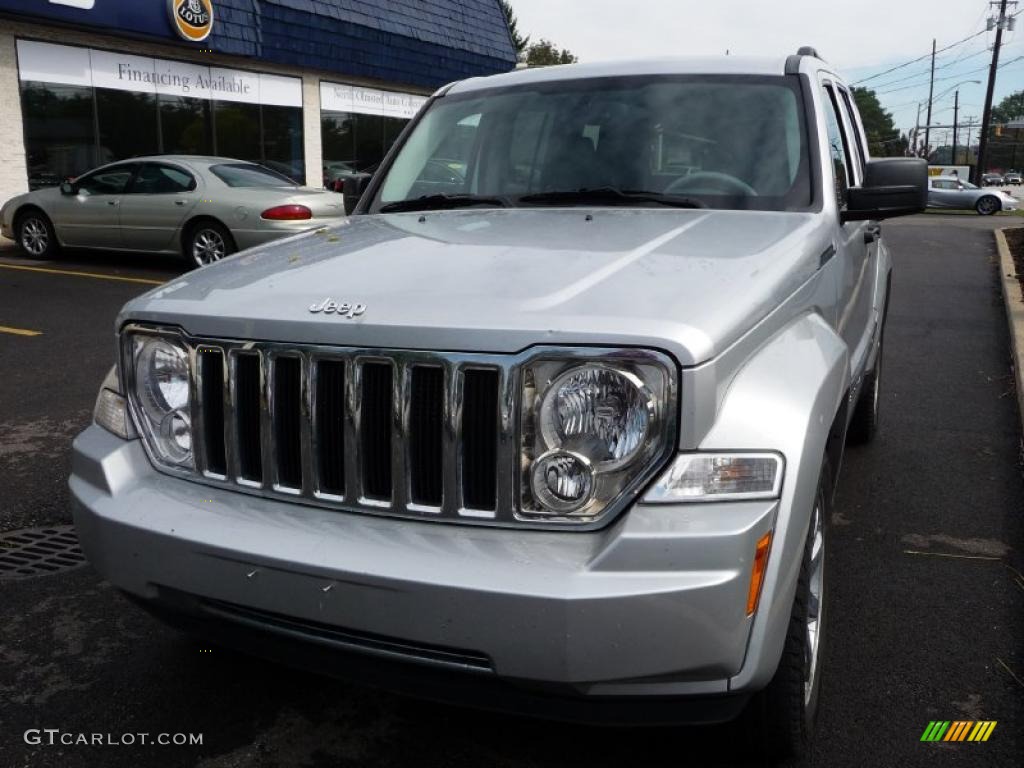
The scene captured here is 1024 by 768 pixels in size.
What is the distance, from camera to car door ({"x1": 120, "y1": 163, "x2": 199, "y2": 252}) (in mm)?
11852

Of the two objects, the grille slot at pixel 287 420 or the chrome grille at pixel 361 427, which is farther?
the grille slot at pixel 287 420

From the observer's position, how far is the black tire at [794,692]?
2312 mm

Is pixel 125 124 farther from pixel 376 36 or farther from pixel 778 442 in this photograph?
pixel 778 442

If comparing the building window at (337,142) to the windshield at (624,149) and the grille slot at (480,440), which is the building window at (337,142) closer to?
the windshield at (624,149)

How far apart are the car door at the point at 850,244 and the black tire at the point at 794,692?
3.63 ft

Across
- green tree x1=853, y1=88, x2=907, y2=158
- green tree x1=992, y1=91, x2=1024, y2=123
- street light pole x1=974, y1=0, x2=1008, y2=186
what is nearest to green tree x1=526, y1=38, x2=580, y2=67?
street light pole x1=974, y1=0, x2=1008, y2=186

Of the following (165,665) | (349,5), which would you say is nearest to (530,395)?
(165,665)

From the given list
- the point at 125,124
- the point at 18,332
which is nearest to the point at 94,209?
the point at 18,332

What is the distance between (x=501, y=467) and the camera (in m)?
2.09

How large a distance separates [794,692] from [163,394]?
174cm

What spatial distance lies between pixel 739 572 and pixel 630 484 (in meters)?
0.29

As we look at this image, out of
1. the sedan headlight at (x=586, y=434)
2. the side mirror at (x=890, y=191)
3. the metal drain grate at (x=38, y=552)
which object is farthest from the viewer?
the metal drain grate at (x=38, y=552)

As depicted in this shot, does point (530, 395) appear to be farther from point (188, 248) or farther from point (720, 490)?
point (188, 248)

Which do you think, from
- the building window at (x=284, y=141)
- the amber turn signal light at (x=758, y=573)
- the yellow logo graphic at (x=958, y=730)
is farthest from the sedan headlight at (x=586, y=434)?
the building window at (x=284, y=141)
